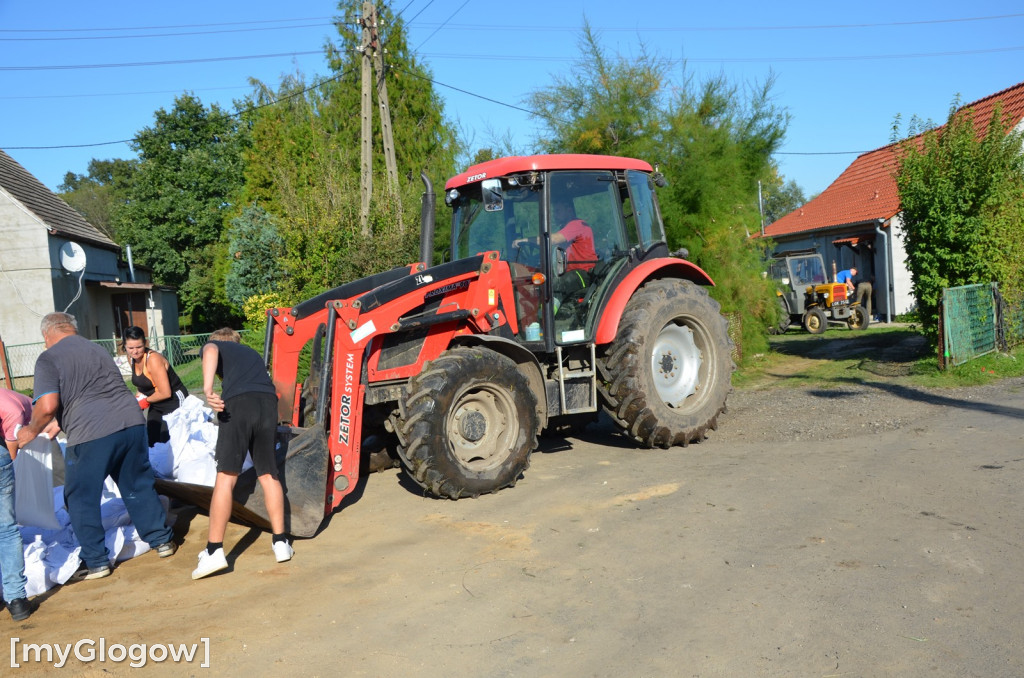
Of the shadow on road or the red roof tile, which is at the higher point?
the red roof tile

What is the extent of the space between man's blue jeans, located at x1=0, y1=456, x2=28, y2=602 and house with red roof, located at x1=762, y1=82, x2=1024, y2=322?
19.8m

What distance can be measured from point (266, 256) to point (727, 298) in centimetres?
1157

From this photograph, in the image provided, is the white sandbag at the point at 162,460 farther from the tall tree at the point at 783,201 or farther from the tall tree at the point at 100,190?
the tall tree at the point at 783,201

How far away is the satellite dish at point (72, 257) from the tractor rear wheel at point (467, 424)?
17938 mm

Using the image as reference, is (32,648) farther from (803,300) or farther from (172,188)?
(172,188)

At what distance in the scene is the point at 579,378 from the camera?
713 cm

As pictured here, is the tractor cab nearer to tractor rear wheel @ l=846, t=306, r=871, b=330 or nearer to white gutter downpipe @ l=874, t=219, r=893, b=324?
tractor rear wheel @ l=846, t=306, r=871, b=330

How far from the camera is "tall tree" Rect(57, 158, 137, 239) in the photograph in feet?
171

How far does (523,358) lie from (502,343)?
288 mm

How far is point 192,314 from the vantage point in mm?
40062

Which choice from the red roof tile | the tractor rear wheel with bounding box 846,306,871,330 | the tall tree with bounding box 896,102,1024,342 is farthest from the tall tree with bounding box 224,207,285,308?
the tractor rear wheel with bounding box 846,306,871,330

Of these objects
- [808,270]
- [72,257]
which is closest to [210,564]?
[72,257]

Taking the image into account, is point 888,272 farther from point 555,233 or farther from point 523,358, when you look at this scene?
point 523,358

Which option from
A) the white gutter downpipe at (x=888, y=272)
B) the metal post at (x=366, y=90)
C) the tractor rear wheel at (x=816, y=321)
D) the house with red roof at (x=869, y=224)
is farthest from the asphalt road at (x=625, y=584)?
the white gutter downpipe at (x=888, y=272)
